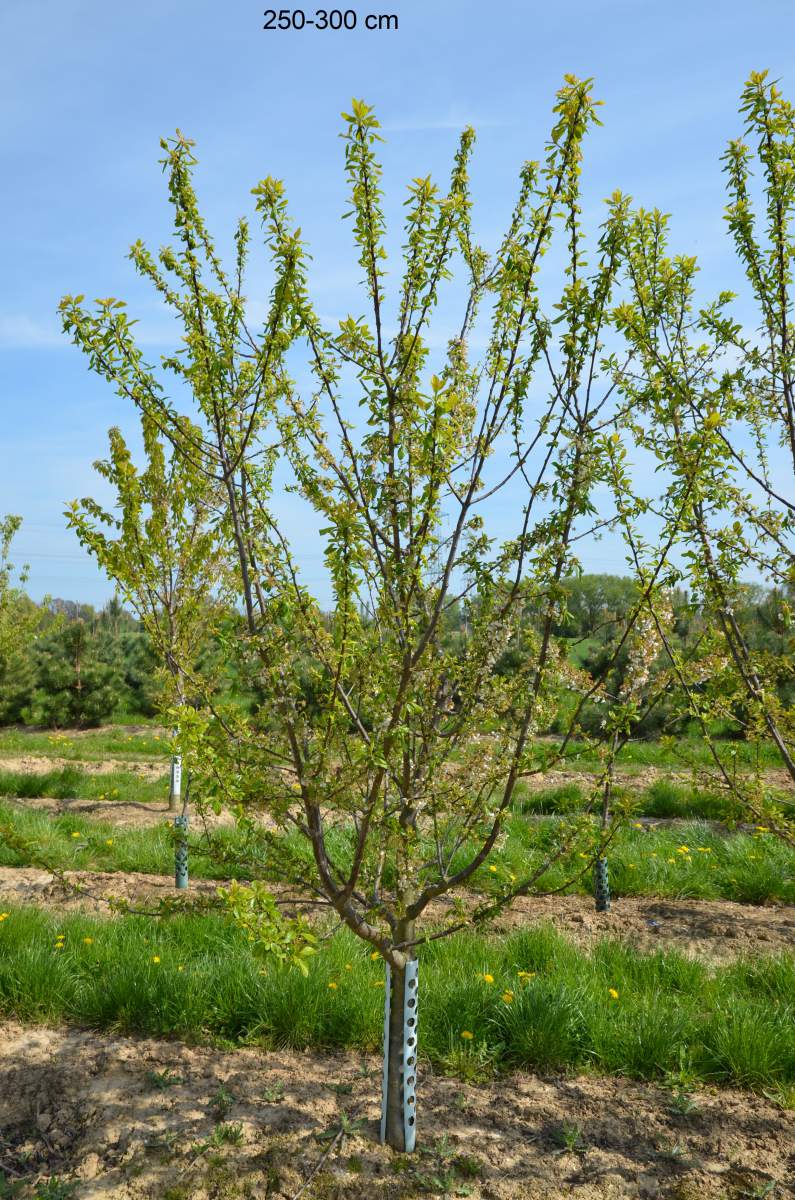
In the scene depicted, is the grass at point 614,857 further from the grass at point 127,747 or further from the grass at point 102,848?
the grass at point 127,747

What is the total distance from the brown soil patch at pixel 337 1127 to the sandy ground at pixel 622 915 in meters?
1.42

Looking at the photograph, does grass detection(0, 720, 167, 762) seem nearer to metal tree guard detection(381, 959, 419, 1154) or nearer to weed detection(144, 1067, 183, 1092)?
weed detection(144, 1067, 183, 1092)

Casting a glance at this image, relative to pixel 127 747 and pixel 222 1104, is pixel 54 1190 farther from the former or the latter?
pixel 127 747

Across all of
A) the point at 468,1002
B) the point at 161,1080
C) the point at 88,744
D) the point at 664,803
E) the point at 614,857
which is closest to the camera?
the point at 161,1080

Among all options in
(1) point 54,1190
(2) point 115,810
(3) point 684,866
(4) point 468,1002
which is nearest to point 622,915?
(3) point 684,866

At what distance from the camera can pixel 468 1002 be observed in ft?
13.1

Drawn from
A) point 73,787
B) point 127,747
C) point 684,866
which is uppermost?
point 127,747

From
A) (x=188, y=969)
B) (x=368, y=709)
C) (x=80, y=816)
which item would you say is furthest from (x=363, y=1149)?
(x=80, y=816)

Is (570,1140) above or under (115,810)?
under

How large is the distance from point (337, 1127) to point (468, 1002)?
2.93 ft

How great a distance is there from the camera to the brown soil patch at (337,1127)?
123 inches

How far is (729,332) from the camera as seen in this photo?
3.86m

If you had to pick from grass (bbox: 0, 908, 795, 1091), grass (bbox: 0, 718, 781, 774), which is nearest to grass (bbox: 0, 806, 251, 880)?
grass (bbox: 0, 908, 795, 1091)

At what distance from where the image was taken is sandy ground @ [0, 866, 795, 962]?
5.25 m
